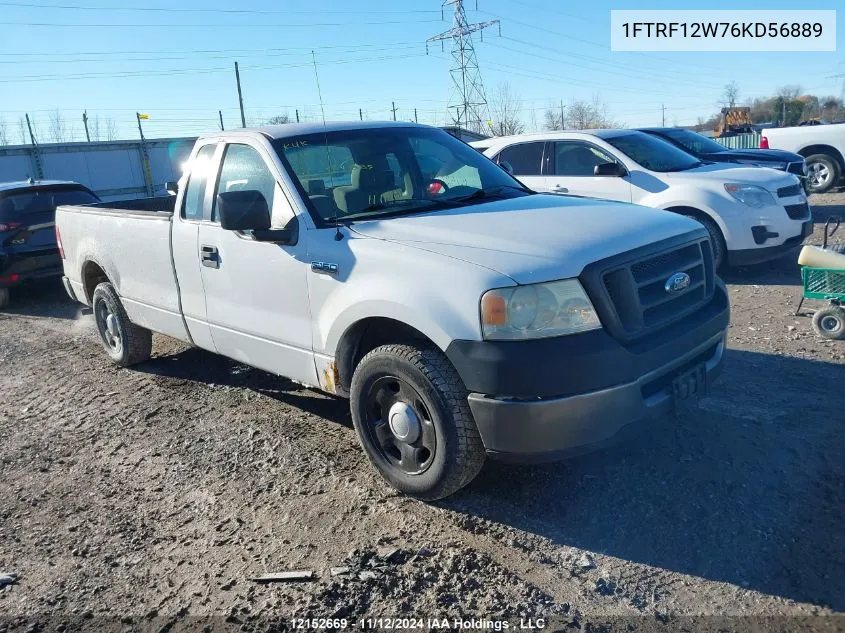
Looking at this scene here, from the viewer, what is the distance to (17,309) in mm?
9375

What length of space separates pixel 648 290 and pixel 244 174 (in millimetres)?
2576

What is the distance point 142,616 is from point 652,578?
208 centimetres

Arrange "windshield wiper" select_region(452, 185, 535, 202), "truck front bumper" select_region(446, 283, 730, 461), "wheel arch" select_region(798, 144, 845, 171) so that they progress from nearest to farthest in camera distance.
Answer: "truck front bumper" select_region(446, 283, 730, 461) < "windshield wiper" select_region(452, 185, 535, 202) < "wheel arch" select_region(798, 144, 845, 171)

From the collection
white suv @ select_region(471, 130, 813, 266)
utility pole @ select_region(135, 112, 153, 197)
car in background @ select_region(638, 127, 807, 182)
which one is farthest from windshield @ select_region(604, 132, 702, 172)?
utility pole @ select_region(135, 112, 153, 197)

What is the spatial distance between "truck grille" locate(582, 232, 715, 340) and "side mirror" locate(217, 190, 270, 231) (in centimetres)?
180

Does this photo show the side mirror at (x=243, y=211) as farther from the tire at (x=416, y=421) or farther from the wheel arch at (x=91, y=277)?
the wheel arch at (x=91, y=277)

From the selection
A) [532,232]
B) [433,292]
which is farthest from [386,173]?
[433,292]

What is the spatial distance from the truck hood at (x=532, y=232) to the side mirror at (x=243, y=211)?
1.70ft

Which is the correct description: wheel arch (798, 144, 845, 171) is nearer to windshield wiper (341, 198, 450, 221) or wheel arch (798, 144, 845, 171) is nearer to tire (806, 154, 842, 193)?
tire (806, 154, 842, 193)

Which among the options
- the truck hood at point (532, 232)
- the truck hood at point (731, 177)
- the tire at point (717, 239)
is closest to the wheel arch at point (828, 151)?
the truck hood at point (731, 177)

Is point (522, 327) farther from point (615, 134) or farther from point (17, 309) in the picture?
point (17, 309)

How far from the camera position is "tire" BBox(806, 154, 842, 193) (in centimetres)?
1446

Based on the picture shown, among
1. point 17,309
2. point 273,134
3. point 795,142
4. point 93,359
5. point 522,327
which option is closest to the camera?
point 522,327

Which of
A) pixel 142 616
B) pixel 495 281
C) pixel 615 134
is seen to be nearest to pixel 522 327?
pixel 495 281
